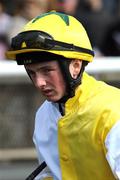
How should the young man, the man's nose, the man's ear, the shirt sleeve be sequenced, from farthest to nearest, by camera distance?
the man's ear, the man's nose, the young man, the shirt sleeve

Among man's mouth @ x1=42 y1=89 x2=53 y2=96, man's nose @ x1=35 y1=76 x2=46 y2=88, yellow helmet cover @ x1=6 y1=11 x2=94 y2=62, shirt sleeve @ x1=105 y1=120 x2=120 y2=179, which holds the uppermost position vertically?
yellow helmet cover @ x1=6 y1=11 x2=94 y2=62

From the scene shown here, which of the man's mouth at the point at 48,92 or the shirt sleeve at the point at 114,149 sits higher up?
the man's mouth at the point at 48,92

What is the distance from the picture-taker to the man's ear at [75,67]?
15.7 feet

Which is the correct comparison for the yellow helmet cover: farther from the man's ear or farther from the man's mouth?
the man's mouth

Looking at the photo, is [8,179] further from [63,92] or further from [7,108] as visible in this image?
[63,92]

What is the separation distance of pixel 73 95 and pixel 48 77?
0.22 m

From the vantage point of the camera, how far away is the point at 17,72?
9234 mm

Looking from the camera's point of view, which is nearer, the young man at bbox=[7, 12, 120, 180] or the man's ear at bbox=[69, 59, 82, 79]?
the young man at bbox=[7, 12, 120, 180]

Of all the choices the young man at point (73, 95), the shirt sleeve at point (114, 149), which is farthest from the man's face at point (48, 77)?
the shirt sleeve at point (114, 149)

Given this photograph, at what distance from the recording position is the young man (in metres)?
4.57

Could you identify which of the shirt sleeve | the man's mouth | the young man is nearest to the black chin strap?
the young man

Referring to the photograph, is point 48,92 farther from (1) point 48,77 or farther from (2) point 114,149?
(2) point 114,149

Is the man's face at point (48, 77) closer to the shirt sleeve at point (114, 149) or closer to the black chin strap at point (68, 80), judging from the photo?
the black chin strap at point (68, 80)

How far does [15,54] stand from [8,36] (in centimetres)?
511
